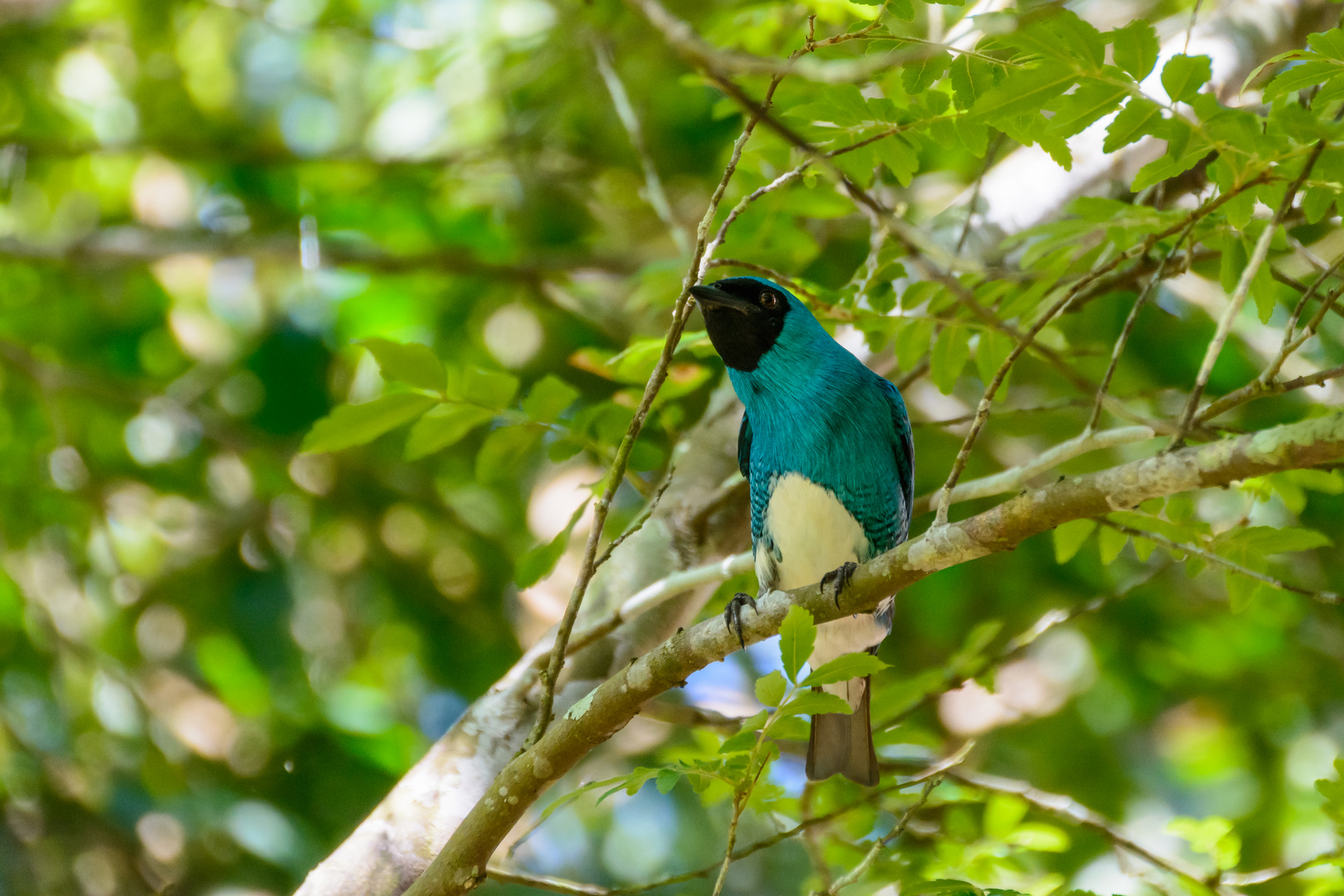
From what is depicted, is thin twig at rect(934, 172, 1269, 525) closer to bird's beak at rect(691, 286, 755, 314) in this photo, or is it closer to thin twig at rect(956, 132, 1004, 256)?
thin twig at rect(956, 132, 1004, 256)

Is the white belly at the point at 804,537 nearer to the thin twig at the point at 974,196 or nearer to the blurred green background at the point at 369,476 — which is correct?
the thin twig at the point at 974,196

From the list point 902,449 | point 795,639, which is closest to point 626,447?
point 795,639

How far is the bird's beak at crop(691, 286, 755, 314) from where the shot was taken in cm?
311

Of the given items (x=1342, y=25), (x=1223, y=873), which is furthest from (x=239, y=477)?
(x=1342, y=25)

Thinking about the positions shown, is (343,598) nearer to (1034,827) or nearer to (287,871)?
(287,871)

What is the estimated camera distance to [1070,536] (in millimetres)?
2803

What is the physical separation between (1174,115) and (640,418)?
1.09 meters

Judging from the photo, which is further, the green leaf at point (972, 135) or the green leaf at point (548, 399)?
the green leaf at point (548, 399)

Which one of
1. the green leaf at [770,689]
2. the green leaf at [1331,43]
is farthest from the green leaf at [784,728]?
the green leaf at [1331,43]

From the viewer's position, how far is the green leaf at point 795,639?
6.42ft

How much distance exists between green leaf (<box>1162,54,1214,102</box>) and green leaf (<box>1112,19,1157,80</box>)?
4 centimetres

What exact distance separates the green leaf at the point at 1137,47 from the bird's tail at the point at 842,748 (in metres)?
1.99

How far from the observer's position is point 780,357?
3.39 meters

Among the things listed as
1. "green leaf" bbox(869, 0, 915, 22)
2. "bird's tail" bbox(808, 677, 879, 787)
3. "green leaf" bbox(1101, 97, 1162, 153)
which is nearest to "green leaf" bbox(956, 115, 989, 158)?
"green leaf" bbox(869, 0, 915, 22)
